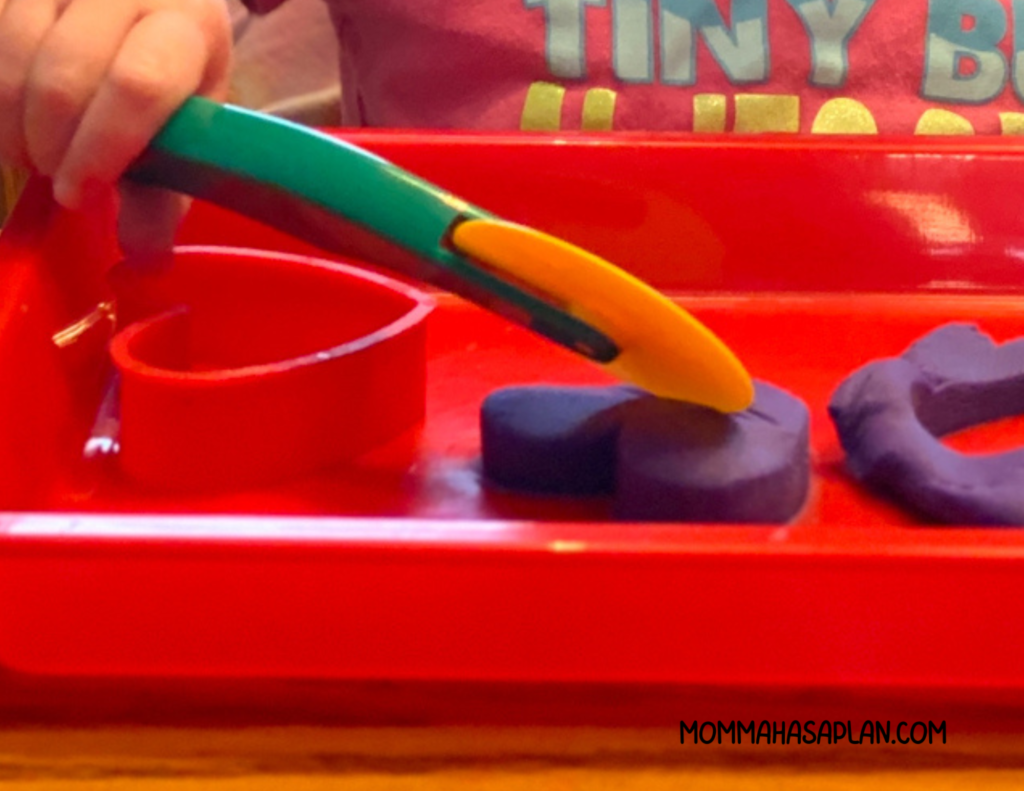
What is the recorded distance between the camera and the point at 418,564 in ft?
0.92

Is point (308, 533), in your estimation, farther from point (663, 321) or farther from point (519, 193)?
point (519, 193)

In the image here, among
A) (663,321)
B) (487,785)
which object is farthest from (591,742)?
(663,321)

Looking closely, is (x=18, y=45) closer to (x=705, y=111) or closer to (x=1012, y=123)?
(x=705, y=111)

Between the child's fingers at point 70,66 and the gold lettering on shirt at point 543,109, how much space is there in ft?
1.09

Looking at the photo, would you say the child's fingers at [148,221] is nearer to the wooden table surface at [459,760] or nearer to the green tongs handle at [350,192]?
the green tongs handle at [350,192]

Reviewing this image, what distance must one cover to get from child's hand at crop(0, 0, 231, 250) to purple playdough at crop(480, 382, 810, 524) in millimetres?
146

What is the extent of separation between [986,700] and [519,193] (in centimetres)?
33

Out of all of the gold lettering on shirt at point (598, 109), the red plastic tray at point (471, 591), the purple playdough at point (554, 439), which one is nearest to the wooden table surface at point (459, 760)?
the red plastic tray at point (471, 591)

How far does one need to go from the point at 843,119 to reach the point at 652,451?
40 centimetres

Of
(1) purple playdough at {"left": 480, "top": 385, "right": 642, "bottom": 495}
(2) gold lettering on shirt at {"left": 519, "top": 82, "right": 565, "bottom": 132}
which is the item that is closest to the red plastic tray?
(1) purple playdough at {"left": 480, "top": 385, "right": 642, "bottom": 495}

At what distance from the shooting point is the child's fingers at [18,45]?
1.24 feet

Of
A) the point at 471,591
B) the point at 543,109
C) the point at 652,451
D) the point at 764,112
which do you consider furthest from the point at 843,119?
the point at 471,591

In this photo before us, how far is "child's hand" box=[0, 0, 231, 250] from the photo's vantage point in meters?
0.37

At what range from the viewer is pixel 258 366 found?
0.45 metres
